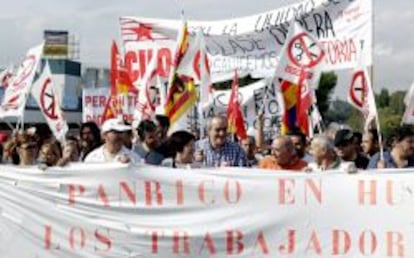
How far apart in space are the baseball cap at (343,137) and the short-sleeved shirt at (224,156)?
835 mm

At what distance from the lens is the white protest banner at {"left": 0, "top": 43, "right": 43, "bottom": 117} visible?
12891 mm

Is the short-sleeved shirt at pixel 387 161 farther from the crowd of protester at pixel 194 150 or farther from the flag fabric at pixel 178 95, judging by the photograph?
the flag fabric at pixel 178 95

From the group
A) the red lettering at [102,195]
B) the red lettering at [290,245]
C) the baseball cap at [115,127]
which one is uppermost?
the baseball cap at [115,127]

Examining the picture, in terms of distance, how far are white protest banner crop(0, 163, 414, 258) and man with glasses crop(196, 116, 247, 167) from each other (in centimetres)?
109

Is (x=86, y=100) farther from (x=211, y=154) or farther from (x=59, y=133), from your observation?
(x=211, y=154)

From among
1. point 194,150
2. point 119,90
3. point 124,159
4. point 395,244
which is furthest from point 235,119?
Answer: point 395,244

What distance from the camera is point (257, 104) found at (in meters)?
15.2

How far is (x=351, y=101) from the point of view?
33.8ft

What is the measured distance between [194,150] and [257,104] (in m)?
6.85

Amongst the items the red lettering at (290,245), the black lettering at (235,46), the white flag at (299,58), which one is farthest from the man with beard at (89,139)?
the black lettering at (235,46)

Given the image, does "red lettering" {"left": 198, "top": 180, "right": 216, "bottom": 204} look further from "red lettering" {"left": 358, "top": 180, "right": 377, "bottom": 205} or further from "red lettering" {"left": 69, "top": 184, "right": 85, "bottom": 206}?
"red lettering" {"left": 358, "top": 180, "right": 377, "bottom": 205}

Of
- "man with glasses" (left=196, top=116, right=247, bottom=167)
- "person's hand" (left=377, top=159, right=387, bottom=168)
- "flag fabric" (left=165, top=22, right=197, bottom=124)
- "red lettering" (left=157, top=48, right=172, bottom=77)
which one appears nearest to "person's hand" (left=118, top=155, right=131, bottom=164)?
"man with glasses" (left=196, top=116, right=247, bottom=167)

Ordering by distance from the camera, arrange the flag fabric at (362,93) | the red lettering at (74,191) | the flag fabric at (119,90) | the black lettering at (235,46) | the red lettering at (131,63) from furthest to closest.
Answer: the flag fabric at (119,90) → the black lettering at (235,46) → the red lettering at (131,63) → the flag fabric at (362,93) → the red lettering at (74,191)

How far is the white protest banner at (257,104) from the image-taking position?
491 inches
